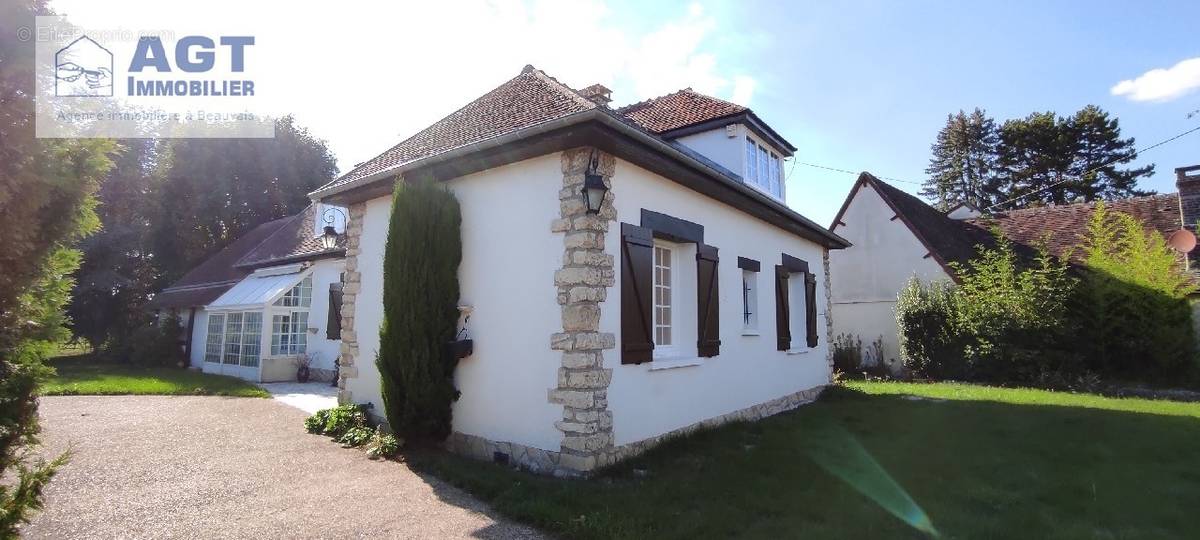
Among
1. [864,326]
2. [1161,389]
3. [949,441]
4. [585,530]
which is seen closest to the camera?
[585,530]

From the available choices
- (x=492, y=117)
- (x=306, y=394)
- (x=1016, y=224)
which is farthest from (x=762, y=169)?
(x=1016, y=224)

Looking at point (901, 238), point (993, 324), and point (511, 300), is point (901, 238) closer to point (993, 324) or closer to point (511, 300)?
point (993, 324)

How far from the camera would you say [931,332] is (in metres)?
14.5

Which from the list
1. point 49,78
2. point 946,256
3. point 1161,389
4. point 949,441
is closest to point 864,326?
point 946,256

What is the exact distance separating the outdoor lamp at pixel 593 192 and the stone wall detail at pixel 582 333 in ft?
0.33

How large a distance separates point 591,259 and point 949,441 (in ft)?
17.3

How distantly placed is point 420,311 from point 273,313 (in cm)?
1005

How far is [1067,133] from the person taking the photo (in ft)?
107

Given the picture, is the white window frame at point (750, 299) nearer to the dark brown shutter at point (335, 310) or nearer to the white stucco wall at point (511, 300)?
the white stucco wall at point (511, 300)

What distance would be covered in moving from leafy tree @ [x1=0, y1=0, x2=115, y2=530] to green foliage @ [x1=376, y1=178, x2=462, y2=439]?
2927 mm

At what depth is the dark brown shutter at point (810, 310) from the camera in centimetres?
1132

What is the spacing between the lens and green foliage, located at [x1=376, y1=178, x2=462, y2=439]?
6.23 m

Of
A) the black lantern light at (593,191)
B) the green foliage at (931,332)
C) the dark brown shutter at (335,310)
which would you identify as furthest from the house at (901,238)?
the dark brown shutter at (335,310)

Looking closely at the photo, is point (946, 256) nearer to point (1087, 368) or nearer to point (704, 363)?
point (1087, 368)
